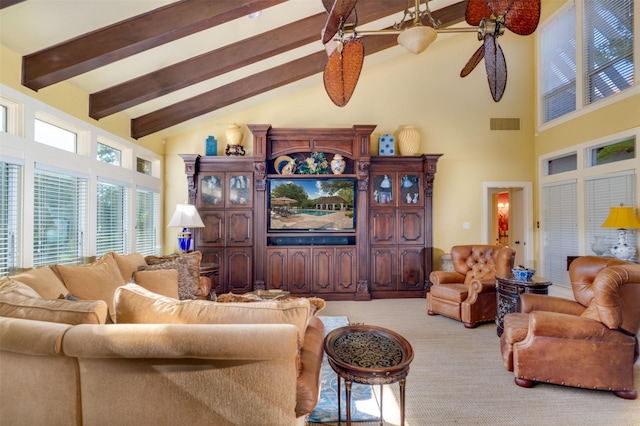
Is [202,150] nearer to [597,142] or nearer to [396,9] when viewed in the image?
[396,9]

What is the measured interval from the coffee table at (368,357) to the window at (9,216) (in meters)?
2.71

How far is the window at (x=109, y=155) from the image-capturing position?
3.80 m

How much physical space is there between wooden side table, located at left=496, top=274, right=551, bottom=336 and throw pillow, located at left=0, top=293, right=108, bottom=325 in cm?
366

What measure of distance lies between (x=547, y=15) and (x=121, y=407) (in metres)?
7.45

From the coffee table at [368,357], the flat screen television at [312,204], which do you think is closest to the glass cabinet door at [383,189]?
the flat screen television at [312,204]

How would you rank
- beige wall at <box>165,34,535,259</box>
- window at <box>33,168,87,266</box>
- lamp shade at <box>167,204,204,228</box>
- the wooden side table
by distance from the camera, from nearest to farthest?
window at <box>33,168,87,266</box> < the wooden side table < lamp shade at <box>167,204,204,228</box> < beige wall at <box>165,34,535,259</box>

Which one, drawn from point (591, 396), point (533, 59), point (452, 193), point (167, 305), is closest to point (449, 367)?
point (591, 396)

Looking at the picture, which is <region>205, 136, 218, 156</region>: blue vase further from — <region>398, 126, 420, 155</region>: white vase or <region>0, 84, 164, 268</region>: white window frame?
<region>398, 126, 420, 155</region>: white vase

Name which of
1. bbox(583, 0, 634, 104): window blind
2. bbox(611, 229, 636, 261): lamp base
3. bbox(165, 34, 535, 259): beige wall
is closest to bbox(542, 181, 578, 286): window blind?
bbox(165, 34, 535, 259): beige wall

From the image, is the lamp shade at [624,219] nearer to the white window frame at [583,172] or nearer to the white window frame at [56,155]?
the white window frame at [583,172]

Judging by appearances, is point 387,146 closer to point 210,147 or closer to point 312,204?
point 312,204

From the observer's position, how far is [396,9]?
366 cm

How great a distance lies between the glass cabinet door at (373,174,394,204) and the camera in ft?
16.7

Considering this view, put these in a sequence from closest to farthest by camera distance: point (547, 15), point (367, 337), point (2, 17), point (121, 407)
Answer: point (121, 407), point (367, 337), point (2, 17), point (547, 15)
